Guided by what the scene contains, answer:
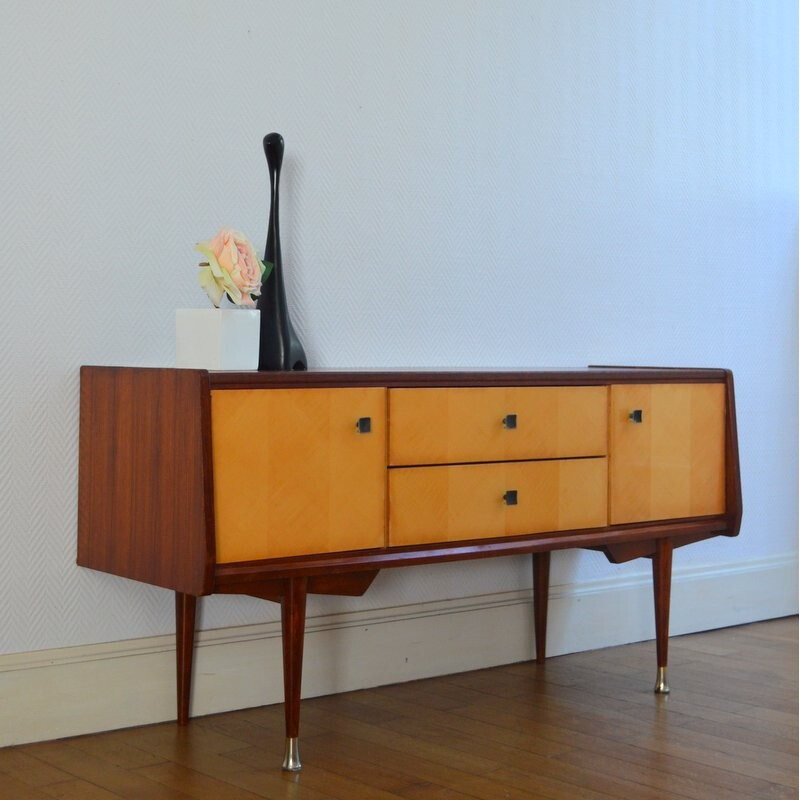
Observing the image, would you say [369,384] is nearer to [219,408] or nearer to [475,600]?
[219,408]

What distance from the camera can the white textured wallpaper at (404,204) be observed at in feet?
7.24

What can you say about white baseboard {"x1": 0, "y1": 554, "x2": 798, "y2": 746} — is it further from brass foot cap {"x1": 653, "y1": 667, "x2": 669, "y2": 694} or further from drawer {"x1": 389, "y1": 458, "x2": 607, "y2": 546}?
drawer {"x1": 389, "y1": 458, "x2": 607, "y2": 546}

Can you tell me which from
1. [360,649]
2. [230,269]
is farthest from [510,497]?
[230,269]

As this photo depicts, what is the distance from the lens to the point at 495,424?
2283 millimetres

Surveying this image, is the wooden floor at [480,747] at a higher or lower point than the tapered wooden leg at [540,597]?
lower

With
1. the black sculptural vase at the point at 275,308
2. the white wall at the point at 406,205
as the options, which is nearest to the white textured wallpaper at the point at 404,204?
the white wall at the point at 406,205

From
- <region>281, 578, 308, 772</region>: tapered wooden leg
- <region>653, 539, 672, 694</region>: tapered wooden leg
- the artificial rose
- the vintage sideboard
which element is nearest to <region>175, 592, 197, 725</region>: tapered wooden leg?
the vintage sideboard

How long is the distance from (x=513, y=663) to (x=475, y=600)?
194 mm

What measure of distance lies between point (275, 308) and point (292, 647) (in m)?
0.66

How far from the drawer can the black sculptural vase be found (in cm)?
33

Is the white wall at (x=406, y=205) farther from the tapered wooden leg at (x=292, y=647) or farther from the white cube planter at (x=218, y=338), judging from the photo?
the tapered wooden leg at (x=292, y=647)

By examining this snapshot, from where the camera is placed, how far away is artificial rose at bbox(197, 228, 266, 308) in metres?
2.12

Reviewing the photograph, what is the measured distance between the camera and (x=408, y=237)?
272 cm

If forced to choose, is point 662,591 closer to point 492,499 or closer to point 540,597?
point 540,597
